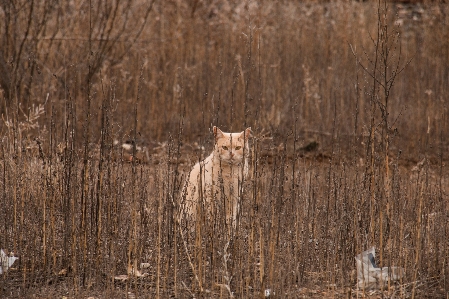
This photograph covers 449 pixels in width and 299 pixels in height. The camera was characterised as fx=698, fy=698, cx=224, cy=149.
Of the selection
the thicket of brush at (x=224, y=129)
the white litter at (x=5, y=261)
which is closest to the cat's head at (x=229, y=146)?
Answer: the thicket of brush at (x=224, y=129)

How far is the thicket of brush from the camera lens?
386cm

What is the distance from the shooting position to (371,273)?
3.83 m

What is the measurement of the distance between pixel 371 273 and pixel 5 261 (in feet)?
6.72

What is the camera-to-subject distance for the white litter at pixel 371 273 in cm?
378

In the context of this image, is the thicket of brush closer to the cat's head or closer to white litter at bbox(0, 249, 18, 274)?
white litter at bbox(0, 249, 18, 274)

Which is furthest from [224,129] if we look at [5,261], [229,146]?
[5,261]

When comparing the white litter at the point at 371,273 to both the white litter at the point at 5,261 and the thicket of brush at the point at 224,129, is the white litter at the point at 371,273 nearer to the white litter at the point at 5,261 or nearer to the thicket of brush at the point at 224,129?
the thicket of brush at the point at 224,129

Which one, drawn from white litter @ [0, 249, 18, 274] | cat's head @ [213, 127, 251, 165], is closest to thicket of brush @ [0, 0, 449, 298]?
white litter @ [0, 249, 18, 274]

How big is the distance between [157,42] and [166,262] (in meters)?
6.61

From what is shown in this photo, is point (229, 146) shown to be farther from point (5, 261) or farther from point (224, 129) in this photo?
point (224, 129)

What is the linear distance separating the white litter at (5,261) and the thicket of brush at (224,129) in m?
0.06

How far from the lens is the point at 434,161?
8242 millimetres

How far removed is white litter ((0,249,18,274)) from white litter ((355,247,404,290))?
6.37ft

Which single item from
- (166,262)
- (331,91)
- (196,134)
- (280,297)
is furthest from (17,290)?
(331,91)
